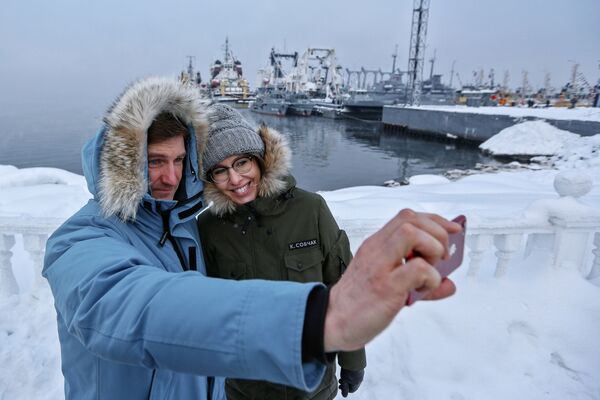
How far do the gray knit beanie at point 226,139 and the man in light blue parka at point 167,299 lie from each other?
0.41m

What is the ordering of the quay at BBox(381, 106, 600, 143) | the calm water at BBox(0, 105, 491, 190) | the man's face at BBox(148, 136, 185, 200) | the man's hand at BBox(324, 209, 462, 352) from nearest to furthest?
the man's hand at BBox(324, 209, 462, 352)
the man's face at BBox(148, 136, 185, 200)
the calm water at BBox(0, 105, 491, 190)
the quay at BBox(381, 106, 600, 143)

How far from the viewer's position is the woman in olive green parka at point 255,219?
1.72 meters

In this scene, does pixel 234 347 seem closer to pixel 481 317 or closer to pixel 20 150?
pixel 481 317

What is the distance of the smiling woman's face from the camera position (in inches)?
67.7

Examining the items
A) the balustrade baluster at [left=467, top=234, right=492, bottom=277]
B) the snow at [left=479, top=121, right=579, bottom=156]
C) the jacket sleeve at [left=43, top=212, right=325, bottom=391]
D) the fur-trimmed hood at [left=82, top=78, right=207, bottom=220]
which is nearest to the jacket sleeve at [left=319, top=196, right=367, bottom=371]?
the fur-trimmed hood at [left=82, top=78, right=207, bottom=220]

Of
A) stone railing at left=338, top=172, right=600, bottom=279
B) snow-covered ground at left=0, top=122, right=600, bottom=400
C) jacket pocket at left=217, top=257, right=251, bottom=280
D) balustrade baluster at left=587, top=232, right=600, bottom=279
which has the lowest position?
snow-covered ground at left=0, top=122, right=600, bottom=400

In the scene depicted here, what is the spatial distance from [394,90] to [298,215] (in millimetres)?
65353

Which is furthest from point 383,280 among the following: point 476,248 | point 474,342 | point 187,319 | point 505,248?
point 505,248

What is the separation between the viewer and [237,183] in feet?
5.65

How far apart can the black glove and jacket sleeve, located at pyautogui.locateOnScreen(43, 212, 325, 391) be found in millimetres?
1488

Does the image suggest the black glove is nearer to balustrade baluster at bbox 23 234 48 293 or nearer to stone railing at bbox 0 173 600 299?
stone railing at bbox 0 173 600 299

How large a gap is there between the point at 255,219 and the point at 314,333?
112 centimetres

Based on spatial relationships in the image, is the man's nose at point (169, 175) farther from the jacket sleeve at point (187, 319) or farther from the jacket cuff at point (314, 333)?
the jacket cuff at point (314, 333)

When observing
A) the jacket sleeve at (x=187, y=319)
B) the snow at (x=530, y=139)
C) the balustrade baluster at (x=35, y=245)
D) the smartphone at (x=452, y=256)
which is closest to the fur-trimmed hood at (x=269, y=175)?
the jacket sleeve at (x=187, y=319)
